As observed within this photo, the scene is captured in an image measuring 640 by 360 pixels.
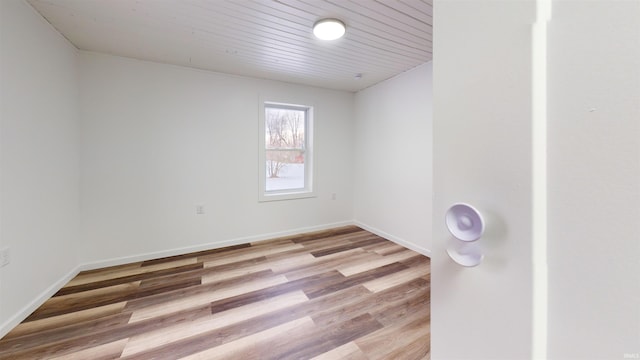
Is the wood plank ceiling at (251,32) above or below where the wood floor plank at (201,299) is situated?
above

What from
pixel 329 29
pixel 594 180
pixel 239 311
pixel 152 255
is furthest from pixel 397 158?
pixel 152 255

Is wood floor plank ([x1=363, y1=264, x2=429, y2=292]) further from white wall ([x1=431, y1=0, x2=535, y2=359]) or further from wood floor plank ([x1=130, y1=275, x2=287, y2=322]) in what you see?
white wall ([x1=431, y1=0, x2=535, y2=359])

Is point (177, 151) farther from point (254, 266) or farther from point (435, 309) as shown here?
point (435, 309)

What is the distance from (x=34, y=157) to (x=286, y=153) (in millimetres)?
2504

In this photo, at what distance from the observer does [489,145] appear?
16.5 inches

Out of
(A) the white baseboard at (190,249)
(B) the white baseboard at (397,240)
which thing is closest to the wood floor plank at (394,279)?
(B) the white baseboard at (397,240)

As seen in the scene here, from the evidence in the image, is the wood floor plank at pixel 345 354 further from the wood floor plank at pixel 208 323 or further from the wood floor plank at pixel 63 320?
the wood floor plank at pixel 63 320

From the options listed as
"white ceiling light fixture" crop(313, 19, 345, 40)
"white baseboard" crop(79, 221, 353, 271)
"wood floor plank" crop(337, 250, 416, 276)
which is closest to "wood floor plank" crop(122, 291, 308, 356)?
"wood floor plank" crop(337, 250, 416, 276)

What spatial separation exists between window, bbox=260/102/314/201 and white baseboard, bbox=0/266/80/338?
204 centimetres

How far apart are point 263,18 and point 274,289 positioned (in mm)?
2287

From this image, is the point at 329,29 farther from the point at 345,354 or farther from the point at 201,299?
the point at 201,299

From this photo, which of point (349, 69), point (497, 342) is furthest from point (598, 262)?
point (349, 69)

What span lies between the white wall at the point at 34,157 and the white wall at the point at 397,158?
3.45 meters

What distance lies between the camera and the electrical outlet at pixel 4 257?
156 centimetres
